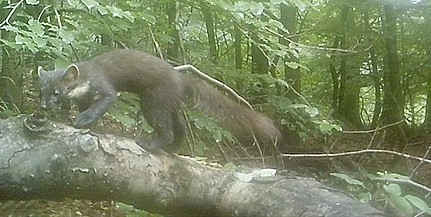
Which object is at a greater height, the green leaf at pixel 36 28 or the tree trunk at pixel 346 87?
the green leaf at pixel 36 28

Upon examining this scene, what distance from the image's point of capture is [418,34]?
762 centimetres

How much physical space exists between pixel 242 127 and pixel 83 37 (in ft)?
3.69

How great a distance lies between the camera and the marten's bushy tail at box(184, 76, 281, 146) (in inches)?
94.1

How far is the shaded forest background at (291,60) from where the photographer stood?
311 centimetres

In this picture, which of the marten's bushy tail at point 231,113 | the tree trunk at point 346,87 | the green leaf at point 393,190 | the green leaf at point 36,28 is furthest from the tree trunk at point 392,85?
the green leaf at point 393,190

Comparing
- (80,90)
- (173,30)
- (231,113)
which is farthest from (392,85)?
(80,90)

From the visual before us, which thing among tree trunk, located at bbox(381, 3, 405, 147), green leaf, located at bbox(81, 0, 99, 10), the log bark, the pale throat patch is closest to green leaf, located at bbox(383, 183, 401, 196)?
the log bark

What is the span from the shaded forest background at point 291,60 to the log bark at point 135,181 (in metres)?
0.44

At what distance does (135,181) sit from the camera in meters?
→ 1.91

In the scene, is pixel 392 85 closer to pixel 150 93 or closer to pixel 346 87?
pixel 346 87

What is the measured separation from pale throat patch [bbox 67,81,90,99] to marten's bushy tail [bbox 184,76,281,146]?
1.29 ft

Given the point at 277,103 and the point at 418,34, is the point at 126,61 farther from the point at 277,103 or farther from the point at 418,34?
the point at 418,34

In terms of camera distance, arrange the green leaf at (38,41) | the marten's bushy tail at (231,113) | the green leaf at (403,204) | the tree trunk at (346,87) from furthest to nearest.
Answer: the tree trunk at (346,87)
the green leaf at (38,41)
the marten's bushy tail at (231,113)
the green leaf at (403,204)

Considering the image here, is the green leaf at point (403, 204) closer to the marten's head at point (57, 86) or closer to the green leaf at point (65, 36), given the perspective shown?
the marten's head at point (57, 86)
